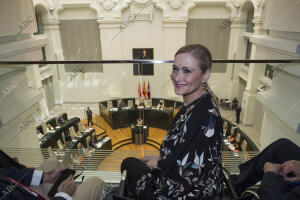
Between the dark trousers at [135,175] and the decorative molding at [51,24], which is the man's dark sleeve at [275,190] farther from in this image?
the decorative molding at [51,24]

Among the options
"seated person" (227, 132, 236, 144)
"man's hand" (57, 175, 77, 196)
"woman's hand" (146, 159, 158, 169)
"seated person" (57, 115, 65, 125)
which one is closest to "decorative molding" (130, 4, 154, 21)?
"seated person" (57, 115, 65, 125)

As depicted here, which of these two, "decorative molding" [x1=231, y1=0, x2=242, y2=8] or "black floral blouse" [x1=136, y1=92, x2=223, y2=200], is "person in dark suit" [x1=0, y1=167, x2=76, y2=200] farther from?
"decorative molding" [x1=231, y1=0, x2=242, y2=8]

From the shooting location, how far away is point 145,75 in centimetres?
Result: 1127

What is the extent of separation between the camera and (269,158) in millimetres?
1316

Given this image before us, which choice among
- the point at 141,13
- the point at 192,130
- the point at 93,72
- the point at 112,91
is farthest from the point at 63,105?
the point at 192,130

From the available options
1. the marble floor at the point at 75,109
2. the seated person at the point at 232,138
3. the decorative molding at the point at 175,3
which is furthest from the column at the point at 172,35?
the seated person at the point at 232,138

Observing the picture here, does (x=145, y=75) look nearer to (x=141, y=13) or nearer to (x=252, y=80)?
(x=141, y=13)

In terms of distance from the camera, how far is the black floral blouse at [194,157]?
3.51ft

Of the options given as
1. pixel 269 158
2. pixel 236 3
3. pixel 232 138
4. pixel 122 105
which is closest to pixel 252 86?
pixel 232 138

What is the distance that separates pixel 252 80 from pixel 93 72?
26.2 feet

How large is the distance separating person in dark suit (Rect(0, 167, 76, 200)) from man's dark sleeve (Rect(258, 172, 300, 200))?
116 cm

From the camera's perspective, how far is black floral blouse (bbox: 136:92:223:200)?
1.07 m

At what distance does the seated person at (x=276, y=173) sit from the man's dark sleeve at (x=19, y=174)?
58.2 inches

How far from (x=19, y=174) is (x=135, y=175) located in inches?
33.3
